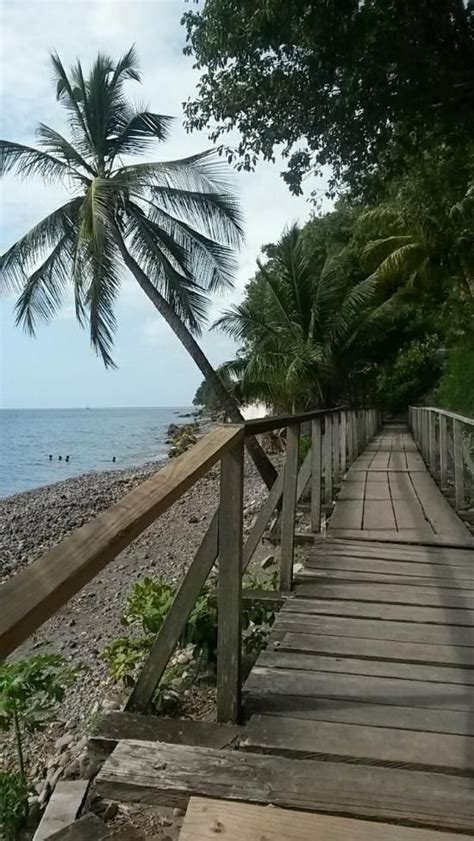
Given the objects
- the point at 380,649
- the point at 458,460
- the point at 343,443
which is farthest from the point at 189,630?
the point at 343,443

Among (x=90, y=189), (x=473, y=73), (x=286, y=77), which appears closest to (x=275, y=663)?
(x=286, y=77)

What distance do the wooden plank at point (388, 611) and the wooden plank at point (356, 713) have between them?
0.91m

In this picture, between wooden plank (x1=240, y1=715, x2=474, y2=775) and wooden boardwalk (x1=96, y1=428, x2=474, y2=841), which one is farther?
wooden plank (x1=240, y1=715, x2=474, y2=775)

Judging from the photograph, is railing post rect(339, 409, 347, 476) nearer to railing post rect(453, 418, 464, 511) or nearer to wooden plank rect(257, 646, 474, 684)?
railing post rect(453, 418, 464, 511)

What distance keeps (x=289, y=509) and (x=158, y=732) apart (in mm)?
1818

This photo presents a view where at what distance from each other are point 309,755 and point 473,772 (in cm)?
48

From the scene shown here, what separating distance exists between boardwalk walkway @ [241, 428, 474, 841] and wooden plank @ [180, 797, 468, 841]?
0.04 metres

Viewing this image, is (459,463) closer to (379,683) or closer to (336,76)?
(379,683)

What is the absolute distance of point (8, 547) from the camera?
45.9 feet

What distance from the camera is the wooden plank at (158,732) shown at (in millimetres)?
2039

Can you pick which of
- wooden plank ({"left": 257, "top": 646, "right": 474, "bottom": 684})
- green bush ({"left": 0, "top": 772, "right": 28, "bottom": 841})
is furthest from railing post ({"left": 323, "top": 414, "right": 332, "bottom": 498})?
green bush ({"left": 0, "top": 772, "right": 28, "bottom": 841})

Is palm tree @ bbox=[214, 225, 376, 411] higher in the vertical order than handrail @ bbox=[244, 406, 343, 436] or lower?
higher

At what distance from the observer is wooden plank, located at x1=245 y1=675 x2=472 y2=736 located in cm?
212

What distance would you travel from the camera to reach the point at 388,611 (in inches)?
128
